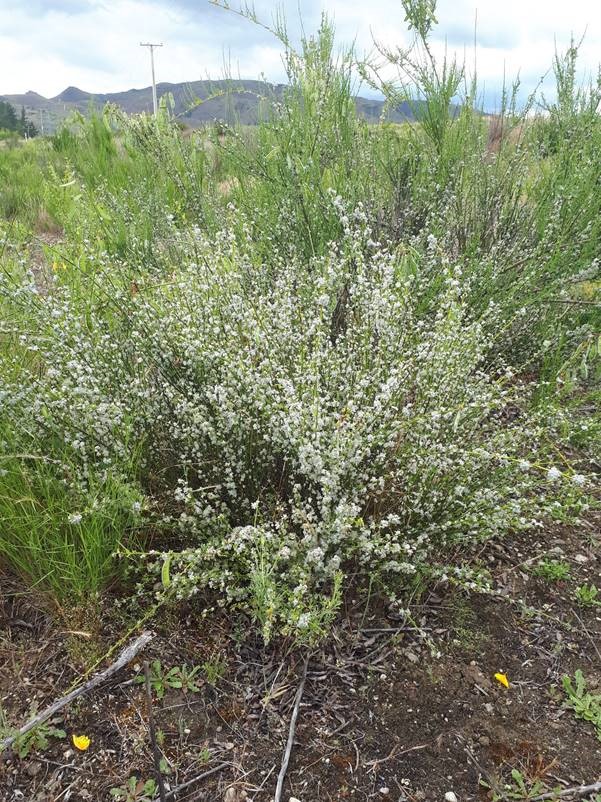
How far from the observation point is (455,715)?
5.81 ft

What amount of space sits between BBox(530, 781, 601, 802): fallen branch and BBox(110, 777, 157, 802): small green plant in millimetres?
1038

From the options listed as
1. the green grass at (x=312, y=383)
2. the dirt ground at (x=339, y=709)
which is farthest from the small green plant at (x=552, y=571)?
the dirt ground at (x=339, y=709)

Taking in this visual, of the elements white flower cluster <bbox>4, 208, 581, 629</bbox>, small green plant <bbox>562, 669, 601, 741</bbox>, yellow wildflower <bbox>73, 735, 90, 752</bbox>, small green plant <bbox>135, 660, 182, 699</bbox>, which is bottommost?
yellow wildflower <bbox>73, 735, 90, 752</bbox>

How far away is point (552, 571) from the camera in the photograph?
2.25m

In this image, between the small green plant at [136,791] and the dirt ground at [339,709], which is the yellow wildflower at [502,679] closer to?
the dirt ground at [339,709]

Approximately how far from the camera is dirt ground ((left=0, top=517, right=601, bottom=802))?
62.6 inches

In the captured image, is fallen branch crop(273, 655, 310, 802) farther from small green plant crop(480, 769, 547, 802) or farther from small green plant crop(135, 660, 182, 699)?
small green plant crop(480, 769, 547, 802)

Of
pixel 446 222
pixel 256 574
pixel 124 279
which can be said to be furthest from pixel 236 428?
pixel 446 222

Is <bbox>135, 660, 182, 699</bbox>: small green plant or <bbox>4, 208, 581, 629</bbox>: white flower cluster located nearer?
<bbox>135, 660, 182, 699</bbox>: small green plant

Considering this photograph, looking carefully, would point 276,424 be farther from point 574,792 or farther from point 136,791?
point 574,792

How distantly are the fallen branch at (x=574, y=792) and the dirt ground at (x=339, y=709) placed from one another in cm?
2

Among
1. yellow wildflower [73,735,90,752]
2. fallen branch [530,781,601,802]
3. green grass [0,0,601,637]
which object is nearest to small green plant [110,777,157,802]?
yellow wildflower [73,735,90,752]

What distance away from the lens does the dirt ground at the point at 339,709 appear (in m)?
1.59

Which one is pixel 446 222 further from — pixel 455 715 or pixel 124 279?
pixel 455 715
